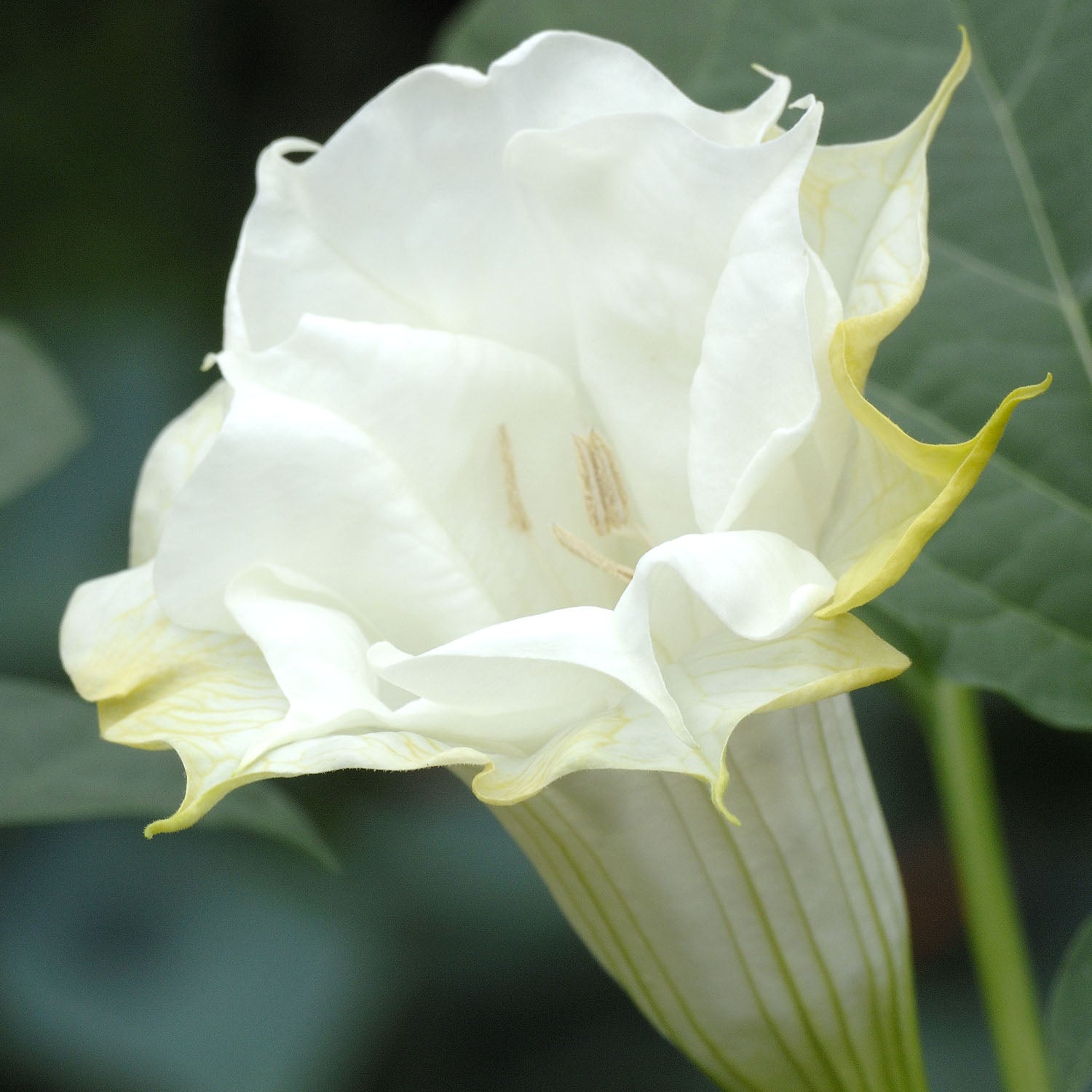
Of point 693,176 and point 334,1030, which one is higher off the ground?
point 693,176

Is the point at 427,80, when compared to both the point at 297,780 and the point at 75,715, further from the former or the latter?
the point at 297,780

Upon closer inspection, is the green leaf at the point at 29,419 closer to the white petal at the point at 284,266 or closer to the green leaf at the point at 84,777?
the green leaf at the point at 84,777

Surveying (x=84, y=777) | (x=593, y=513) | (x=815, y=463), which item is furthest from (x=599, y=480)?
(x=84, y=777)

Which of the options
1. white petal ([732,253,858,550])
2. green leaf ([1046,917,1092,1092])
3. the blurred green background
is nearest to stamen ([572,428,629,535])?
white petal ([732,253,858,550])

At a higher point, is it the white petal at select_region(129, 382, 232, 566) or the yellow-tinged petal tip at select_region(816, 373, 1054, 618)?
the yellow-tinged petal tip at select_region(816, 373, 1054, 618)

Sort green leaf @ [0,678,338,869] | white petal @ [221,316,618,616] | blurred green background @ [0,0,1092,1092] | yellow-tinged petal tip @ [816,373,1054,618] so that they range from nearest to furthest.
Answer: yellow-tinged petal tip @ [816,373,1054,618] → white petal @ [221,316,618,616] → green leaf @ [0,678,338,869] → blurred green background @ [0,0,1092,1092]

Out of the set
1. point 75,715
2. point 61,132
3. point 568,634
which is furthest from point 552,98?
point 61,132

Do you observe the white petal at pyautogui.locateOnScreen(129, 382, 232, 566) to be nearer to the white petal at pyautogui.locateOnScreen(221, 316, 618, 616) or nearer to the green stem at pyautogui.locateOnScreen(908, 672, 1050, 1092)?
the white petal at pyautogui.locateOnScreen(221, 316, 618, 616)

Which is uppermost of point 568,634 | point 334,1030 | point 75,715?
point 568,634

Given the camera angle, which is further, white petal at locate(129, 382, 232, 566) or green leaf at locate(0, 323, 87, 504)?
green leaf at locate(0, 323, 87, 504)
